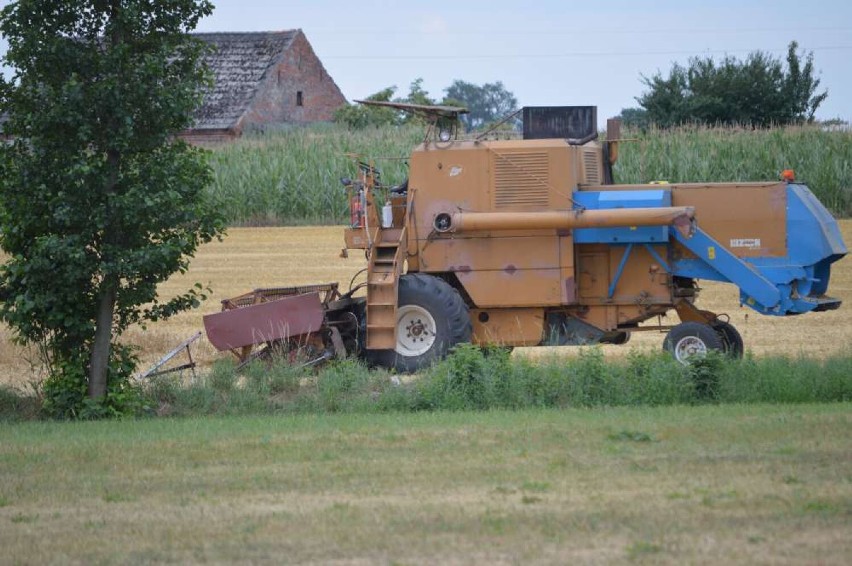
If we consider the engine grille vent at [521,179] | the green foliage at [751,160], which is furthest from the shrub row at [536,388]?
the green foliage at [751,160]

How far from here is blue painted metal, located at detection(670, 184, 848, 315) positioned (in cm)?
1393

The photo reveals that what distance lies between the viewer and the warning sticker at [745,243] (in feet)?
46.7

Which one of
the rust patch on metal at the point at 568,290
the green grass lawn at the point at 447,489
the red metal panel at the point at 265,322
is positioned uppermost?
the rust patch on metal at the point at 568,290

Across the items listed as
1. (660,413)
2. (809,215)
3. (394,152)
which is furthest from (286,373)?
(394,152)

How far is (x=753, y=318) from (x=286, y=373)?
8.56m

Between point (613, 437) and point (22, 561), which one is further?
point (613, 437)

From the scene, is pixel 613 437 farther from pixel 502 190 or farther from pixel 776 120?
pixel 776 120

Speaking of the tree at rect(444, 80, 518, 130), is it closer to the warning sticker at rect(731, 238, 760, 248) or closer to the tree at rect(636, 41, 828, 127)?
the tree at rect(636, 41, 828, 127)

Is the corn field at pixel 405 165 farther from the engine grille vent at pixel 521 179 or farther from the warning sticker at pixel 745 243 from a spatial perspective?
the warning sticker at pixel 745 243

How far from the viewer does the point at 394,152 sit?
32.3m

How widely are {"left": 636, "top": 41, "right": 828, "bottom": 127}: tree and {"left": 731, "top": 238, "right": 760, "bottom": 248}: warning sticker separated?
28.8 m

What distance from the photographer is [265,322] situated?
47.9 ft

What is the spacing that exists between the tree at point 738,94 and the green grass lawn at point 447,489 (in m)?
32.4

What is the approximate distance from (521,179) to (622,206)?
1193 millimetres
